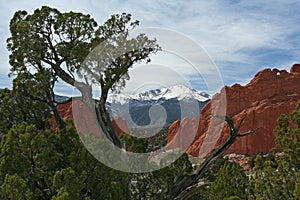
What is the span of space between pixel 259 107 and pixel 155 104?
48.7 metres

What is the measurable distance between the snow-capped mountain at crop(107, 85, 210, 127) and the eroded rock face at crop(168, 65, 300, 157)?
39.5 metres

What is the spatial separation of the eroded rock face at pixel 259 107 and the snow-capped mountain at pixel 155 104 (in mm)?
39472

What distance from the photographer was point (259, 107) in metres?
54.2

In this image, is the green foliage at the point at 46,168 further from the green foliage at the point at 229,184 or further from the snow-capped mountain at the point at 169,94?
the green foliage at the point at 229,184

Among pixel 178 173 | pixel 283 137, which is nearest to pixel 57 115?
pixel 178 173

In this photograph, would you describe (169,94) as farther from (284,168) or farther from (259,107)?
(259,107)

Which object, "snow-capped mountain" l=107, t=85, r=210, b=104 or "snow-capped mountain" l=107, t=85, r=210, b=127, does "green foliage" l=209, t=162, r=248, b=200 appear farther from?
"snow-capped mountain" l=107, t=85, r=210, b=104

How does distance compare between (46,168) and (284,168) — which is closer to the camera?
(284,168)

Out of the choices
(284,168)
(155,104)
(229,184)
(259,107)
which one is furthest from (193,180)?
(259,107)

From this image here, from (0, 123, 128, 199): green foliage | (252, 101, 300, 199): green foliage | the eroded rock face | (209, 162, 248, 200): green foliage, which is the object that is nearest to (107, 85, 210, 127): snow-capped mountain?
(0, 123, 128, 199): green foliage

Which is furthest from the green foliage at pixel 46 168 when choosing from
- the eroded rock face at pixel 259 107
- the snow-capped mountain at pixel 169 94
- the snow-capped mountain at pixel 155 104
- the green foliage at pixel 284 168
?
the eroded rock face at pixel 259 107

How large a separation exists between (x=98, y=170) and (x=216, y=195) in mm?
3285

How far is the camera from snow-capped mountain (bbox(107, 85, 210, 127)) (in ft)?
23.9

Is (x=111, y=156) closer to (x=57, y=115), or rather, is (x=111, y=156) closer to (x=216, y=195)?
(x=57, y=115)
